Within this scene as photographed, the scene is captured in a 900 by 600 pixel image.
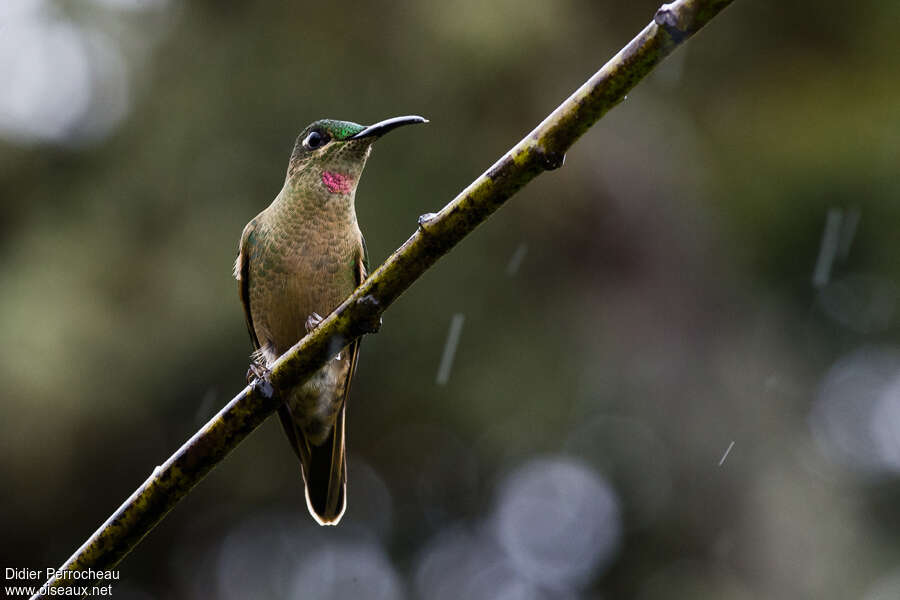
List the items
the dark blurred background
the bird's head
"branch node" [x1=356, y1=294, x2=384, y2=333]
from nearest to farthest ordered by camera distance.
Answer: "branch node" [x1=356, y1=294, x2=384, y2=333] → the bird's head → the dark blurred background

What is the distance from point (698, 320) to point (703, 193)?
1.33m

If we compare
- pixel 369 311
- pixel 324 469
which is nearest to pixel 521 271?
pixel 324 469

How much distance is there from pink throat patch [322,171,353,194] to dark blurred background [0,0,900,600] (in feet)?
16.4

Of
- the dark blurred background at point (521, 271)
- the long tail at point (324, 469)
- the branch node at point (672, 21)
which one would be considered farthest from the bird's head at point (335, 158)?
the dark blurred background at point (521, 271)

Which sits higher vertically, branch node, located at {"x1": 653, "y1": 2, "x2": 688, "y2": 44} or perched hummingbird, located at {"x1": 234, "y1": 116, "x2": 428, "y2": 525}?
perched hummingbird, located at {"x1": 234, "y1": 116, "x2": 428, "y2": 525}

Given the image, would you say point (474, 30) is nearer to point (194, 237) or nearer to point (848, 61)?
point (194, 237)

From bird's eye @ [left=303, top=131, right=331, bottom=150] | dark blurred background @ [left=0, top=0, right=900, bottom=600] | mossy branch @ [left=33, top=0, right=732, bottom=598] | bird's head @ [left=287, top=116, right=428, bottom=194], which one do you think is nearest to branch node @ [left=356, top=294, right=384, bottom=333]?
mossy branch @ [left=33, top=0, right=732, bottom=598]

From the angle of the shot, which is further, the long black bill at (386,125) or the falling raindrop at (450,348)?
the falling raindrop at (450,348)

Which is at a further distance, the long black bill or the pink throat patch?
the pink throat patch

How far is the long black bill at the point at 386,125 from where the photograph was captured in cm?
268

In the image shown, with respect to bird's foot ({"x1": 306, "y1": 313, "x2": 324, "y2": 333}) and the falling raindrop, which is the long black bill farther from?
the falling raindrop

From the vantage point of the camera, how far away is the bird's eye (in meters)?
3.80

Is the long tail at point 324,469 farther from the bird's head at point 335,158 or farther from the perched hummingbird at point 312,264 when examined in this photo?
the bird's head at point 335,158

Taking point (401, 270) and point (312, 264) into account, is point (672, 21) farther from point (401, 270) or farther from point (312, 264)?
point (312, 264)
